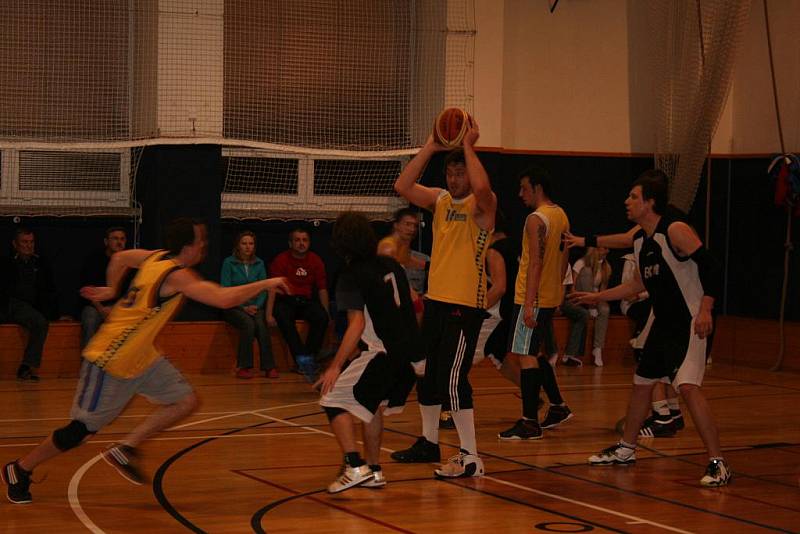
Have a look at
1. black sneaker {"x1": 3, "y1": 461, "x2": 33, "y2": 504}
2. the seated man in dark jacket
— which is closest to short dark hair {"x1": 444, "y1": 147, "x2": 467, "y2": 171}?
black sneaker {"x1": 3, "y1": 461, "x2": 33, "y2": 504}

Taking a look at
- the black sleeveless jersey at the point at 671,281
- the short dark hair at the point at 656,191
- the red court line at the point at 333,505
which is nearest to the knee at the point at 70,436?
the red court line at the point at 333,505

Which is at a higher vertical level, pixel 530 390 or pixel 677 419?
pixel 530 390

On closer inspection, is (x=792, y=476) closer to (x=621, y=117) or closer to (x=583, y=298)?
(x=583, y=298)

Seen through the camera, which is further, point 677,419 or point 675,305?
point 677,419

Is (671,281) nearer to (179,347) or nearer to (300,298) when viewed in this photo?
(300,298)

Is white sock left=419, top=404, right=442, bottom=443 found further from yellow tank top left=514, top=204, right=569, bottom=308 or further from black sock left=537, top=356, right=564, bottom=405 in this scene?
black sock left=537, top=356, right=564, bottom=405

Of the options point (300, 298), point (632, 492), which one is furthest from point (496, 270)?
point (300, 298)

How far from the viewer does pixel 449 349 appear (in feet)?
21.4

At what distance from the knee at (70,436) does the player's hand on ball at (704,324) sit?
3265 mm

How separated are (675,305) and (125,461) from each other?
122 inches

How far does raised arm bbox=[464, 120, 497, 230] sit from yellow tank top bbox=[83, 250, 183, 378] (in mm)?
1667

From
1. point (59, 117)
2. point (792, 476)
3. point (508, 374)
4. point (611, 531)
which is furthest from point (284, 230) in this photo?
point (611, 531)

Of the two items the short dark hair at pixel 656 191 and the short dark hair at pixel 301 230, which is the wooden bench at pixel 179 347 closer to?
the short dark hair at pixel 301 230

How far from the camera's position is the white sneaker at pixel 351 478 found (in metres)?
5.99
